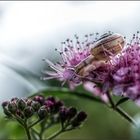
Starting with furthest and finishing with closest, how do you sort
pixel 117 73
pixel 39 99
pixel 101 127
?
pixel 101 127
pixel 39 99
pixel 117 73

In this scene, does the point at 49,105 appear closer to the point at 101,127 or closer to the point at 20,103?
the point at 20,103

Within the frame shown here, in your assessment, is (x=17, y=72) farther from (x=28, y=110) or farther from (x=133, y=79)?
(x=133, y=79)

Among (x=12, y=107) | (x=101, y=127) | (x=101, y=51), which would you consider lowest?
(x=101, y=127)

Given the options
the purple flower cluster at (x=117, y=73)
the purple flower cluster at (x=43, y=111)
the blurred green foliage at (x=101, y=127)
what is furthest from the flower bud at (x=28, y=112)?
the blurred green foliage at (x=101, y=127)

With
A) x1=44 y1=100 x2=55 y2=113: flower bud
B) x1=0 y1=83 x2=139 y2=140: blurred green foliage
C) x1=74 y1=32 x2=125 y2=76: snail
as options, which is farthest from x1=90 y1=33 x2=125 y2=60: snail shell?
x1=0 y1=83 x2=139 y2=140: blurred green foliage

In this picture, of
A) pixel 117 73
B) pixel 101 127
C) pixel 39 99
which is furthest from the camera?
pixel 101 127

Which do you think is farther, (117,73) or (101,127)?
(101,127)

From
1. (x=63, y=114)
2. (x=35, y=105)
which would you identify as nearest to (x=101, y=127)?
(x=63, y=114)

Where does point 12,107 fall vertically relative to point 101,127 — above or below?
above

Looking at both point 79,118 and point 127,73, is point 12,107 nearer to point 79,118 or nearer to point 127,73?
point 79,118

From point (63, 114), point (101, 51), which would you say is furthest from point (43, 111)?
point (101, 51)

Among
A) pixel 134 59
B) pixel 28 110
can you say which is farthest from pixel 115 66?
pixel 28 110
